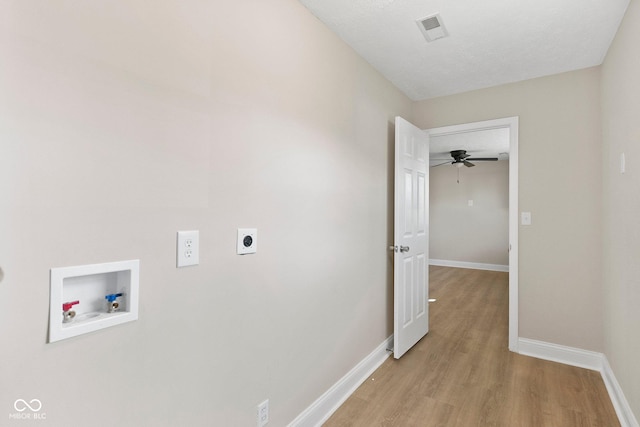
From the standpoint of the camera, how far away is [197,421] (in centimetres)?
125

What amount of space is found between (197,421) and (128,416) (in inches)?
12.0

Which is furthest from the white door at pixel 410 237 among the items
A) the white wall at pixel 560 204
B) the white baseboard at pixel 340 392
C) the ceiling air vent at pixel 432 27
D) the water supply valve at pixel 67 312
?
the water supply valve at pixel 67 312

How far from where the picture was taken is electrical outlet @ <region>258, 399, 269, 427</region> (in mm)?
1516

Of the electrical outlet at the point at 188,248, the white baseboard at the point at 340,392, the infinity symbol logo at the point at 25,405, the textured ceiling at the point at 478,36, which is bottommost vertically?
the white baseboard at the point at 340,392

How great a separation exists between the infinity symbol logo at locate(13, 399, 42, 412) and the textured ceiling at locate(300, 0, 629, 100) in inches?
82.3

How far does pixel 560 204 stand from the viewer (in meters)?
2.68

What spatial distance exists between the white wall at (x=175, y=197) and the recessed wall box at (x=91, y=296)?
3 centimetres

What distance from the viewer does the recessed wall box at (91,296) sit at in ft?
2.86

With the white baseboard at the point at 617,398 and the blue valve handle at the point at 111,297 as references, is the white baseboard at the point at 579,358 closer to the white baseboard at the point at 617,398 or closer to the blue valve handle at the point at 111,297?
the white baseboard at the point at 617,398

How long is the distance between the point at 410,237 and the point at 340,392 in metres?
1.43

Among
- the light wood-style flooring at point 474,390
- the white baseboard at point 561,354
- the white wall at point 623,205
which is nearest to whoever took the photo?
the white wall at point 623,205

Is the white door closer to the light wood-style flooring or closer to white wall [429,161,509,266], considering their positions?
the light wood-style flooring

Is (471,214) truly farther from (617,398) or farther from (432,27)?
(432,27)

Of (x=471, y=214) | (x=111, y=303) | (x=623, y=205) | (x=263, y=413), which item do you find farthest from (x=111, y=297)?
(x=471, y=214)
